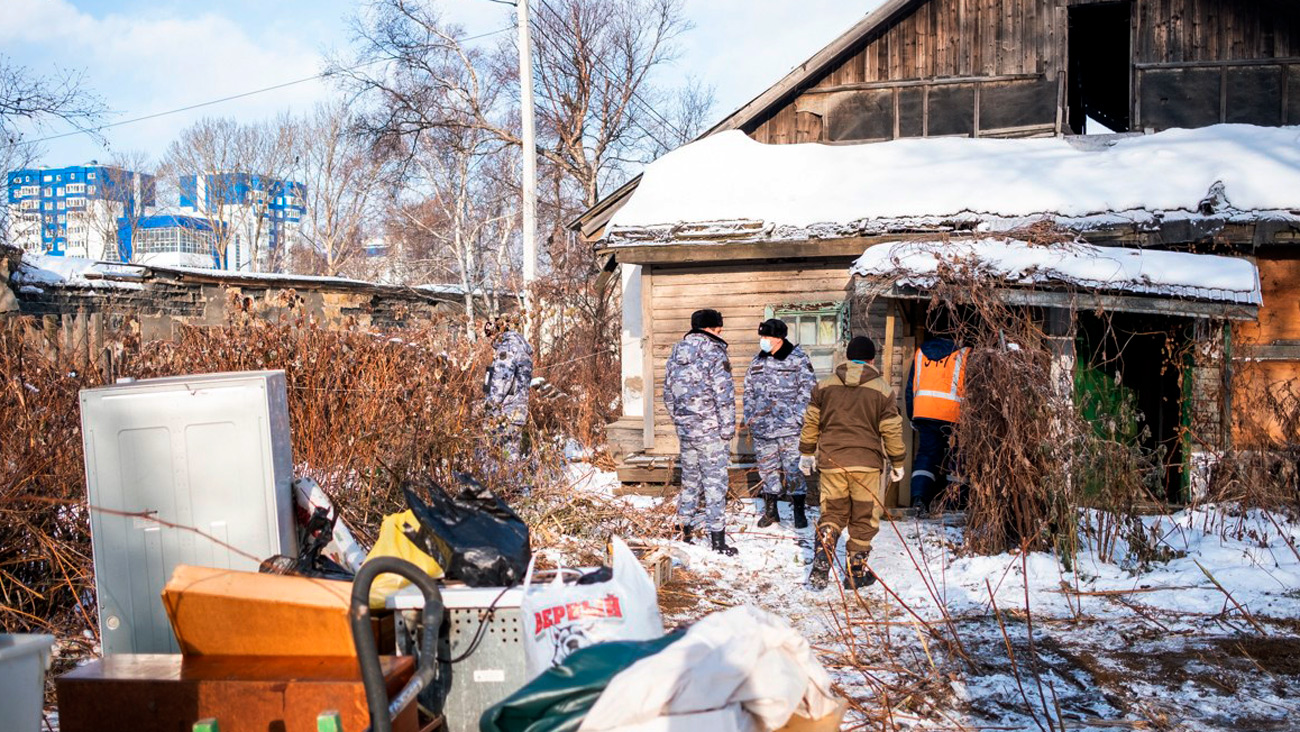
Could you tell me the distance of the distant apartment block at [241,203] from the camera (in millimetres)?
46344

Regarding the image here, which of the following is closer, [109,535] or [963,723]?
[109,535]

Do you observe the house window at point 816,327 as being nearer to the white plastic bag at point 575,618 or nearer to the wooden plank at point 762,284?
the wooden plank at point 762,284

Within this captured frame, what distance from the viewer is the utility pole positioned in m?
17.7

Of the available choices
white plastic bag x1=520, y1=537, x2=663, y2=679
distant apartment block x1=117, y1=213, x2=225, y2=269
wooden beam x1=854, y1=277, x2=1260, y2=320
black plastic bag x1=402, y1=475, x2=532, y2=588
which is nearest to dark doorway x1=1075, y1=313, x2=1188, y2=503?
wooden beam x1=854, y1=277, x2=1260, y2=320

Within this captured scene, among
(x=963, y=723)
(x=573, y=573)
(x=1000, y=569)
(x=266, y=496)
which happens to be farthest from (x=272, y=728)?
(x=1000, y=569)

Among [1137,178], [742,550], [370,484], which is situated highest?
[1137,178]

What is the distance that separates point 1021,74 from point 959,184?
2725 mm

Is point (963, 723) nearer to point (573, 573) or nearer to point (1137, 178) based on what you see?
point (573, 573)

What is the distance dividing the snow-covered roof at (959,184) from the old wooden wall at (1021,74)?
0.48m

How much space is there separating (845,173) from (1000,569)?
224 inches

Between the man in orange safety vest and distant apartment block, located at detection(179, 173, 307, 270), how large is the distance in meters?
41.4

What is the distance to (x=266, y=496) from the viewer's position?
4.20 meters

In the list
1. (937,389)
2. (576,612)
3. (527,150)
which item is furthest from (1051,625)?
(527,150)

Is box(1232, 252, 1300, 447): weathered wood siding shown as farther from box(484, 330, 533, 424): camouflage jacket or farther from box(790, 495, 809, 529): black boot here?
box(484, 330, 533, 424): camouflage jacket
